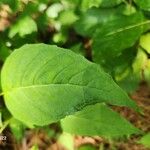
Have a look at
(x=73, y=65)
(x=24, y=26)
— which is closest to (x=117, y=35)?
(x=24, y=26)

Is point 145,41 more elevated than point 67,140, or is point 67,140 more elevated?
point 145,41

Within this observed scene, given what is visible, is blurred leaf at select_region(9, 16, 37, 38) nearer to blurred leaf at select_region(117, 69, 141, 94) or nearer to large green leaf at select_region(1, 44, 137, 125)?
blurred leaf at select_region(117, 69, 141, 94)

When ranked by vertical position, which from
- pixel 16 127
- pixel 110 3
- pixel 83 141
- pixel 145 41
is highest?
pixel 110 3

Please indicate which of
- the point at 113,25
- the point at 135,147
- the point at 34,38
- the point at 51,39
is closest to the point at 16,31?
the point at 34,38

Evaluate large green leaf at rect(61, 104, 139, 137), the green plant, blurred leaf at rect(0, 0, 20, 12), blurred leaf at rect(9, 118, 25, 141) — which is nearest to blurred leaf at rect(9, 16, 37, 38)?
the green plant

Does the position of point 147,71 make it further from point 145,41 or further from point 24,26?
point 24,26

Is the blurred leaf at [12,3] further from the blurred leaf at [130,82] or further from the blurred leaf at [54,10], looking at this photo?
the blurred leaf at [130,82]

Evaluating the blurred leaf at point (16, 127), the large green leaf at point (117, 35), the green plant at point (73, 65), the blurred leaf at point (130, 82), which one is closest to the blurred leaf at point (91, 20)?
the green plant at point (73, 65)
